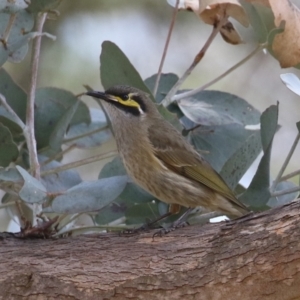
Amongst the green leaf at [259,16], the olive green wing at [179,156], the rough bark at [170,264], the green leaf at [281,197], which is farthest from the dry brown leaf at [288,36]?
the rough bark at [170,264]

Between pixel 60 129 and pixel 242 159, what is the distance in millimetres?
820

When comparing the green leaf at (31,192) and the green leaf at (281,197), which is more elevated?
the green leaf at (31,192)

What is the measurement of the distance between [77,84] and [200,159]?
2948 mm

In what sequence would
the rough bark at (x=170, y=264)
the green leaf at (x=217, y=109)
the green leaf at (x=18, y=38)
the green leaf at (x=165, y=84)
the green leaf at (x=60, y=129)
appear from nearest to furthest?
the rough bark at (x=170, y=264), the green leaf at (x=18, y=38), the green leaf at (x=60, y=129), the green leaf at (x=217, y=109), the green leaf at (x=165, y=84)

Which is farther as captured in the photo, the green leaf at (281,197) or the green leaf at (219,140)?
the green leaf at (219,140)

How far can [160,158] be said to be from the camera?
12.0 feet

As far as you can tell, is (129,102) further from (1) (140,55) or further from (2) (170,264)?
(1) (140,55)

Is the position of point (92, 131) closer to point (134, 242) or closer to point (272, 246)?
point (134, 242)

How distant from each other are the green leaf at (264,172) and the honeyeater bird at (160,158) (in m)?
0.19

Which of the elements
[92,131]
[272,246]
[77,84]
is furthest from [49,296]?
[77,84]

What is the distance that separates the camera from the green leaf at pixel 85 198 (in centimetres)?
291

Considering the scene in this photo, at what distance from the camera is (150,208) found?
11.3 ft

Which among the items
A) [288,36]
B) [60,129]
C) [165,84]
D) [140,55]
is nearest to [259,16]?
[288,36]

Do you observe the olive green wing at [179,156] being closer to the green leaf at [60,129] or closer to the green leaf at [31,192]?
the green leaf at [60,129]
